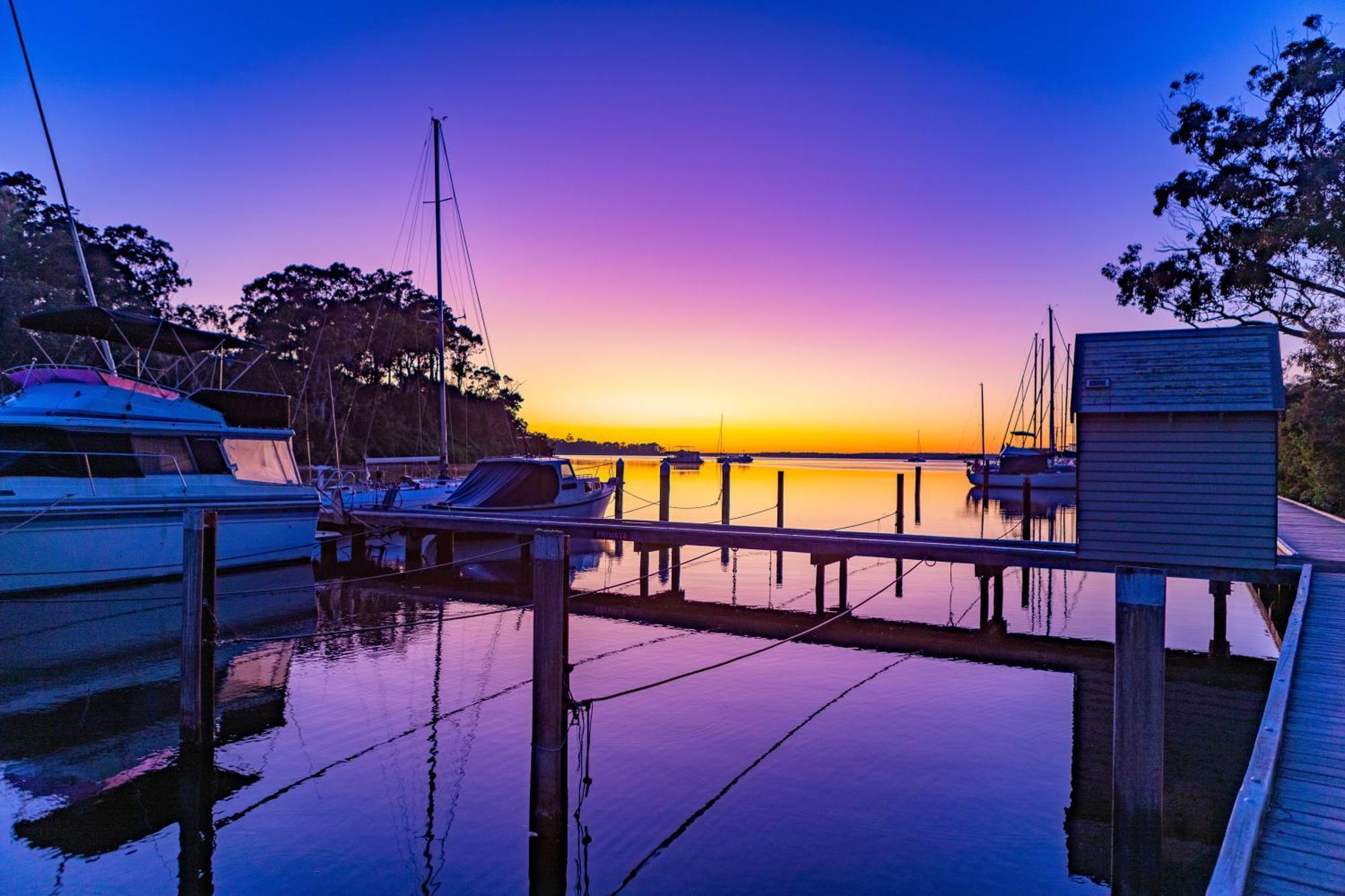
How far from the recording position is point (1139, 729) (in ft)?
16.2

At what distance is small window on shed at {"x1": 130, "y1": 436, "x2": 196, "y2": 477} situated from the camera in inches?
620

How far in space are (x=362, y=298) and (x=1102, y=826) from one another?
57.4 metres

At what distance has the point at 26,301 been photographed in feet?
101

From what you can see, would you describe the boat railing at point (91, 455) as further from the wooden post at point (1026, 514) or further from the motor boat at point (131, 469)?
the wooden post at point (1026, 514)

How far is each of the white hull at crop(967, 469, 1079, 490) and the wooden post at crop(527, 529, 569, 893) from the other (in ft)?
154

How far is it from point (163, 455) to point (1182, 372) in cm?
1839

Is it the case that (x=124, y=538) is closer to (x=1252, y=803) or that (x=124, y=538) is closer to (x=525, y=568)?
(x=525, y=568)

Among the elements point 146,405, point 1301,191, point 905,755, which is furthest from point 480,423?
point 905,755

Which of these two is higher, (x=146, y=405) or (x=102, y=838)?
(x=146, y=405)

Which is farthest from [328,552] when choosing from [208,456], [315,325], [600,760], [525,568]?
[315,325]

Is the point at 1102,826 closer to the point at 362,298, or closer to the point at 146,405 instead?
the point at 146,405

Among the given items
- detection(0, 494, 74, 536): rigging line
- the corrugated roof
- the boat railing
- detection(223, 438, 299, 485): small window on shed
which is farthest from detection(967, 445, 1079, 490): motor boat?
detection(0, 494, 74, 536): rigging line

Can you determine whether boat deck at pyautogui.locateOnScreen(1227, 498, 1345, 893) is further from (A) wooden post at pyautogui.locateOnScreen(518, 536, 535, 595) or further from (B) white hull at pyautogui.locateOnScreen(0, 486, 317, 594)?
(B) white hull at pyautogui.locateOnScreen(0, 486, 317, 594)

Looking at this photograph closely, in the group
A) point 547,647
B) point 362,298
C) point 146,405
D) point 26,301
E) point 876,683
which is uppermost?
point 362,298
